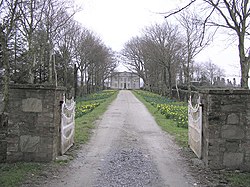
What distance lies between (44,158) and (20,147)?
1.81 ft

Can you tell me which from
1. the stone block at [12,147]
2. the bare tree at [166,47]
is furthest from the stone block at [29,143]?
the bare tree at [166,47]

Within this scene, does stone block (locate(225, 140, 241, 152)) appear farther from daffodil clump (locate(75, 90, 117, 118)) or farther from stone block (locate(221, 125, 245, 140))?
daffodil clump (locate(75, 90, 117, 118))

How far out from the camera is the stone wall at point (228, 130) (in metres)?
6.52

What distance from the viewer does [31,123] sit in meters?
6.81

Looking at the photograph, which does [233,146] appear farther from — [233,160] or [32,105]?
[32,105]

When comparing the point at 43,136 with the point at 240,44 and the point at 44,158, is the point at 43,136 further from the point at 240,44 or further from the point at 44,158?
the point at 240,44

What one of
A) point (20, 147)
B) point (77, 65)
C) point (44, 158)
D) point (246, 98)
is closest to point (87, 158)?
point (44, 158)

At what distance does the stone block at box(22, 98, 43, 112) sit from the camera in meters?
6.79

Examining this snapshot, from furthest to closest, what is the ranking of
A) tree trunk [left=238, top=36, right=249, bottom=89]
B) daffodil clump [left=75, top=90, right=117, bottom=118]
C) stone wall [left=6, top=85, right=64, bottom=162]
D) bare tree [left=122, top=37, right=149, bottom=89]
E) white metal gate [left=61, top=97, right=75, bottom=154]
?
bare tree [left=122, top=37, right=149, bottom=89] < daffodil clump [left=75, top=90, right=117, bottom=118] < tree trunk [left=238, top=36, right=249, bottom=89] < white metal gate [left=61, top=97, right=75, bottom=154] < stone wall [left=6, top=85, right=64, bottom=162]

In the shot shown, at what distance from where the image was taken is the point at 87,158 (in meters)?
7.48

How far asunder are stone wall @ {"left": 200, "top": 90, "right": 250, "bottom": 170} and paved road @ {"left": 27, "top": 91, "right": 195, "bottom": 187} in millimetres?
789

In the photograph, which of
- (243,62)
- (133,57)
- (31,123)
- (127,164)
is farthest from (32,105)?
(133,57)

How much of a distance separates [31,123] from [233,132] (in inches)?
164

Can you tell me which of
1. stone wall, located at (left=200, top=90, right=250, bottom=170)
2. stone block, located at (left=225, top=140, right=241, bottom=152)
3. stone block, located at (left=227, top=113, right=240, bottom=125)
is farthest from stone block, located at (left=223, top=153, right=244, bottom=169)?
stone block, located at (left=227, top=113, right=240, bottom=125)
